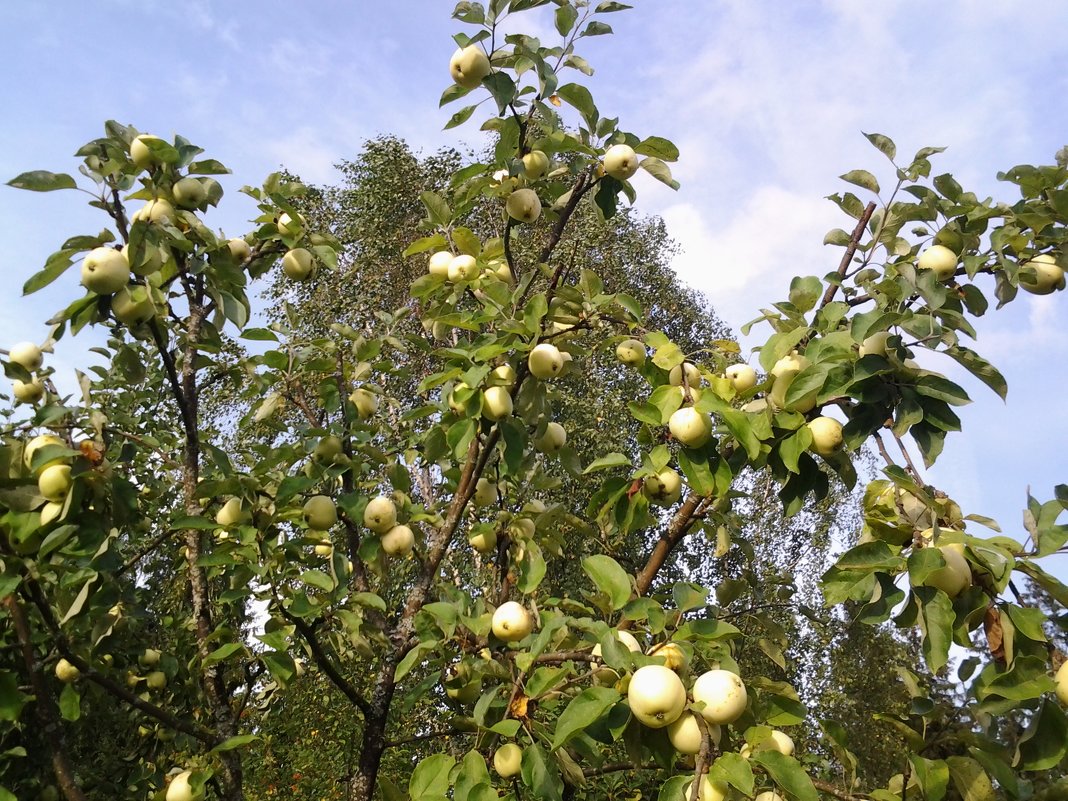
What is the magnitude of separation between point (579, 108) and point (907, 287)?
107 centimetres

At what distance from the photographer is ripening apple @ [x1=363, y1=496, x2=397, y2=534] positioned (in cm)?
245

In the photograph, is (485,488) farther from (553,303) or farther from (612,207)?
(612,207)

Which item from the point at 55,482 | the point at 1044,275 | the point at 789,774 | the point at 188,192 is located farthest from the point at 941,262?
the point at 55,482

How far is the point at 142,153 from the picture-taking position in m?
2.17

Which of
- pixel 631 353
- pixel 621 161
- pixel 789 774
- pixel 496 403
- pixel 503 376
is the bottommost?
pixel 789 774

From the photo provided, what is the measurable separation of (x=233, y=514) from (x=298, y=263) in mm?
848

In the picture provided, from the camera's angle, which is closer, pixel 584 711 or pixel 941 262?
pixel 584 711

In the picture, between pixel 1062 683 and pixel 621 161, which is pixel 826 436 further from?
pixel 621 161

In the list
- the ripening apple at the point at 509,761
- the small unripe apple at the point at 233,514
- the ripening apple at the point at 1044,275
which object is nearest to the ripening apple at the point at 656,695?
the ripening apple at the point at 509,761

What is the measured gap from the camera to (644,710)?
1460mm

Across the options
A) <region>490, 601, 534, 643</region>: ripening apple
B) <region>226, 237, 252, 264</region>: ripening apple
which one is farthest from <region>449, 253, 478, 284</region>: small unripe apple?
<region>490, 601, 534, 643</region>: ripening apple

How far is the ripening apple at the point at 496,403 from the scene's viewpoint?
7.05 feet

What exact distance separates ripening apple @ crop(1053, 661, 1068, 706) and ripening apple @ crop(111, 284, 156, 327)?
2215mm

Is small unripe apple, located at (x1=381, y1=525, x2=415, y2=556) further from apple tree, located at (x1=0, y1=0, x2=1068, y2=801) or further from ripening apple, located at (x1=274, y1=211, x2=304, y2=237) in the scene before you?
ripening apple, located at (x1=274, y1=211, x2=304, y2=237)
